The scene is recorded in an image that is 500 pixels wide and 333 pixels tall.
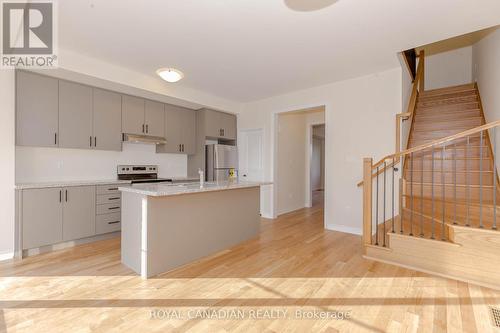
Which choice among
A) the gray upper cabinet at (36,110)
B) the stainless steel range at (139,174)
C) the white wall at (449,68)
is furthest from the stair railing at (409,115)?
the gray upper cabinet at (36,110)

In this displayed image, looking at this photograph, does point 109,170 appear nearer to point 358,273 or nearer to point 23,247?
point 23,247

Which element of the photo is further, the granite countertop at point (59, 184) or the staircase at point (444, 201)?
the granite countertop at point (59, 184)

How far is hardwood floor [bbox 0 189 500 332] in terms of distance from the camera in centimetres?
173

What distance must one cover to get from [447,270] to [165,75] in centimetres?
366

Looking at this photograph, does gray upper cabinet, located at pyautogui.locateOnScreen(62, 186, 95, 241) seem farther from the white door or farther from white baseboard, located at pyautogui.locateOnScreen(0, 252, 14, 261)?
the white door

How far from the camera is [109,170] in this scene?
4.18 meters

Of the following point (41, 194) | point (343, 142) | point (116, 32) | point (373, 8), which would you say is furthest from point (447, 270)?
point (41, 194)

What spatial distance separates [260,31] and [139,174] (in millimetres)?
3373

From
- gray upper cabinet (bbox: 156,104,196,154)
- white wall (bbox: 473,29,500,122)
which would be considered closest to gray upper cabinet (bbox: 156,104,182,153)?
gray upper cabinet (bbox: 156,104,196,154)

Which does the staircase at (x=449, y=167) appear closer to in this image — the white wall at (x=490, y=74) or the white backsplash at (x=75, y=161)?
the white wall at (x=490, y=74)

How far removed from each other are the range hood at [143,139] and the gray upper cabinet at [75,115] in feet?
1.78

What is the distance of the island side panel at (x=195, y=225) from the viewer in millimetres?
2484

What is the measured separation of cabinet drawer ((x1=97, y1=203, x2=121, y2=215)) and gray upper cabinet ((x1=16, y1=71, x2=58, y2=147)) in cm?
110

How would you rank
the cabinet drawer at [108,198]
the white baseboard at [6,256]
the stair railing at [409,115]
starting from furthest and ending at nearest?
the cabinet drawer at [108,198], the stair railing at [409,115], the white baseboard at [6,256]
